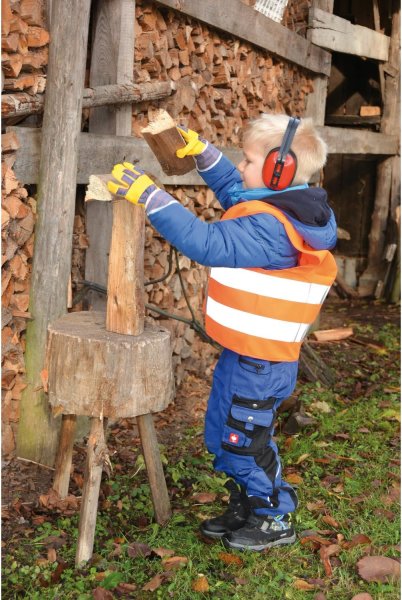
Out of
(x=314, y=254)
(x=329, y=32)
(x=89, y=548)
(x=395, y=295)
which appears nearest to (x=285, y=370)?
(x=314, y=254)

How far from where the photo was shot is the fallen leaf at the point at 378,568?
10.4 ft

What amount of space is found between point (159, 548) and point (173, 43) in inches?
118

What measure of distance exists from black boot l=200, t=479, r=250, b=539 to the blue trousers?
0.12 meters

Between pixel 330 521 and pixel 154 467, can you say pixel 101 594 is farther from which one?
pixel 330 521

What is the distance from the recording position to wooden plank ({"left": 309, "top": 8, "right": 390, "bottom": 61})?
22.9 feet

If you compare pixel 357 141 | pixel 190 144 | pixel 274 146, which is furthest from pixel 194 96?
pixel 357 141

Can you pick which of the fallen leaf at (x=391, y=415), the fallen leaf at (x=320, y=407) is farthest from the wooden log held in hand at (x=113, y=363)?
the fallen leaf at (x=391, y=415)

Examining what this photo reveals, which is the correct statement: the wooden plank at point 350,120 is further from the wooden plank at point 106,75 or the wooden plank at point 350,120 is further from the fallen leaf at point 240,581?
the fallen leaf at point 240,581

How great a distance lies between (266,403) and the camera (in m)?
3.22

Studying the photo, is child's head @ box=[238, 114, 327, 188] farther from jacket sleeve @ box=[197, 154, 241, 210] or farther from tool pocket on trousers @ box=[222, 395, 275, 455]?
tool pocket on trousers @ box=[222, 395, 275, 455]

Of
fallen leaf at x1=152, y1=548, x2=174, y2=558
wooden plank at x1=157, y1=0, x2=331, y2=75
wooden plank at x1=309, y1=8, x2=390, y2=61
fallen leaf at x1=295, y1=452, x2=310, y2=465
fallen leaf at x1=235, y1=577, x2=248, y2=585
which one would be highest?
wooden plank at x1=309, y1=8, x2=390, y2=61

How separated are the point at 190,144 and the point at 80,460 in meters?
1.74

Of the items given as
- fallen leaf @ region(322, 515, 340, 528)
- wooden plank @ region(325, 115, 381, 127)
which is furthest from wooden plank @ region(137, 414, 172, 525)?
wooden plank @ region(325, 115, 381, 127)

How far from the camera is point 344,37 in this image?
7.43 metres
